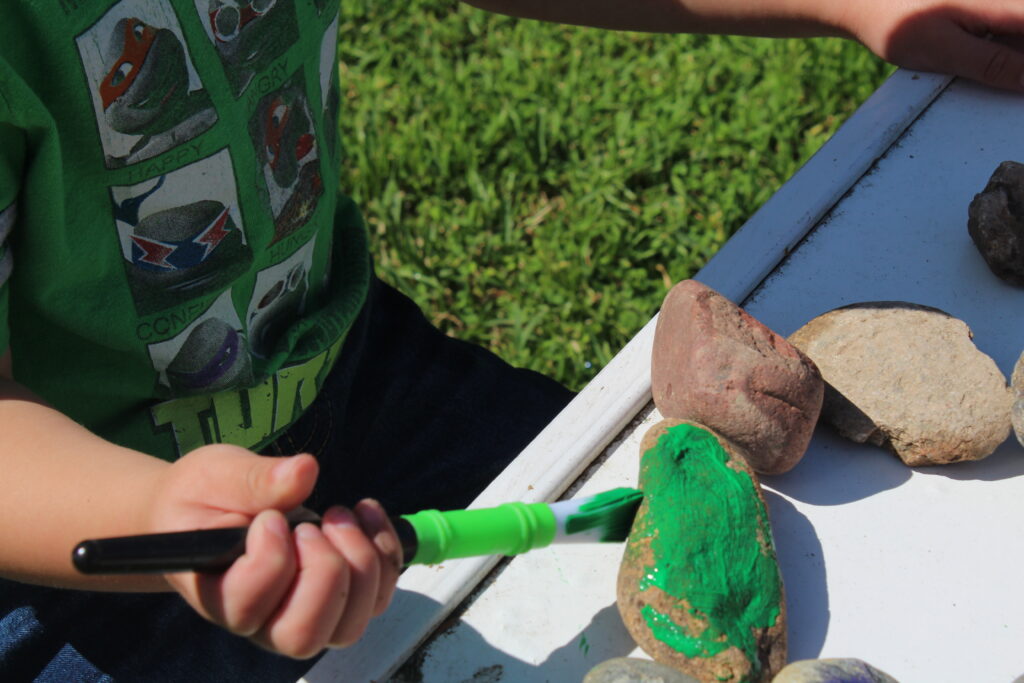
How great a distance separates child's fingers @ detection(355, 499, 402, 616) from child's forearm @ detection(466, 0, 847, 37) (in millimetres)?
995

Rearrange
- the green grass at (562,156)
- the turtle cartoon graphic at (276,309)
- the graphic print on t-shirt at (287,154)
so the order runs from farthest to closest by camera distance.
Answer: the green grass at (562,156), the turtle cartoon graphic at (276,309), the graphic print on t-shirt at (287,154)

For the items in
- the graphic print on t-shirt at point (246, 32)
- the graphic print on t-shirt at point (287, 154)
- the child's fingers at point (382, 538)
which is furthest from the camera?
the graphic print on t-shirt at point (287, 154)

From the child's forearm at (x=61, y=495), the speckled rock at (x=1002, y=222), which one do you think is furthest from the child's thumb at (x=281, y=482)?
the speckled rock at (x=1002, y=222)

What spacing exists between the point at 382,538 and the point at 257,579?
0.32ft

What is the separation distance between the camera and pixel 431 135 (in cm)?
250

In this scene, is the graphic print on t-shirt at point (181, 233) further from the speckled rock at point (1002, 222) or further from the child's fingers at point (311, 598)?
the speckled rock at point (1002, 222)

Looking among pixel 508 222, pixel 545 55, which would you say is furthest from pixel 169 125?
pixel 545 55

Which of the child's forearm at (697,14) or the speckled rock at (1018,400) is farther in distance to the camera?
the child's forearm at (697,14)

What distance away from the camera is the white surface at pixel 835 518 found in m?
0.94

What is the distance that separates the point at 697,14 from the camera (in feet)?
4.99

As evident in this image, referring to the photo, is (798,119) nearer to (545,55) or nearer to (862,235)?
(545,55)

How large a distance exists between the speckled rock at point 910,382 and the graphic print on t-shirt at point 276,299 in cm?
60

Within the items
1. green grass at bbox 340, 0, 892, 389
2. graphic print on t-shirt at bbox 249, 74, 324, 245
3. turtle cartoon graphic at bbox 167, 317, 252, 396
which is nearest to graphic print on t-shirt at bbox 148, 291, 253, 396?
turtle cartoon graphic at bbox 167, 317, 252, 396

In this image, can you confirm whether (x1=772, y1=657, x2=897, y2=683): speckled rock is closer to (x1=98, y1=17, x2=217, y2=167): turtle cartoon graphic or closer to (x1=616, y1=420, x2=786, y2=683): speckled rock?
(x1=616, y1=420, x2=786, y2=683): speckled rock
